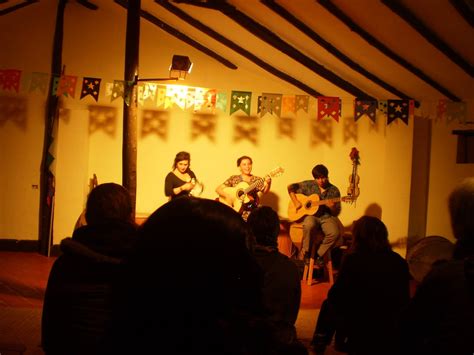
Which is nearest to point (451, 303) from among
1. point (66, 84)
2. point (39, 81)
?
point (66, 84)

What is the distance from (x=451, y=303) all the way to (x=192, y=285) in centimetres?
80

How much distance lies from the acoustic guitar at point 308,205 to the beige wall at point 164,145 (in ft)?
3.93

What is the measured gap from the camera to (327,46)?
628cm

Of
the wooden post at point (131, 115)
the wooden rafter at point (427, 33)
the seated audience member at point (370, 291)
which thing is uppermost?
the wooden rafter at point (427, 33)

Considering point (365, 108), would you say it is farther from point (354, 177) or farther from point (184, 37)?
point (184, 37)

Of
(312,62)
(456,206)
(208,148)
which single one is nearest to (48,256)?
(208,148)

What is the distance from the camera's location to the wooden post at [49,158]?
25.2ft

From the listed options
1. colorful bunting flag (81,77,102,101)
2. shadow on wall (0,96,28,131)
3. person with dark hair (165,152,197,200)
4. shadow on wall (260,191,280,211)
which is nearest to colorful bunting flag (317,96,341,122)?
person with dark hair (165,152,197,200)

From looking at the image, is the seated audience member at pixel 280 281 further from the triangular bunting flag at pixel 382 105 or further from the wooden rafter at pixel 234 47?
the wooden rafter at pixel 234 47

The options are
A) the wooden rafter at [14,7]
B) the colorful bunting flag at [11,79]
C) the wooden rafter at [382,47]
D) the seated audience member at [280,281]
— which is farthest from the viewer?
the wooden rafter at [14,7]

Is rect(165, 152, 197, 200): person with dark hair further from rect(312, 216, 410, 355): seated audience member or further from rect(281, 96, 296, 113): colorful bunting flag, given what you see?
rect(312, 216, 410, 355): seated audience member

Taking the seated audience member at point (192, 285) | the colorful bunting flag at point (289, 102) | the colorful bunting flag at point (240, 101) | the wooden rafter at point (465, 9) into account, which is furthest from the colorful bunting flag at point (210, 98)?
the seated audience member at point (192, 285)

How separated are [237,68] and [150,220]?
743cm

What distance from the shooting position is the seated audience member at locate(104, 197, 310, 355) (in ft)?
3.25
